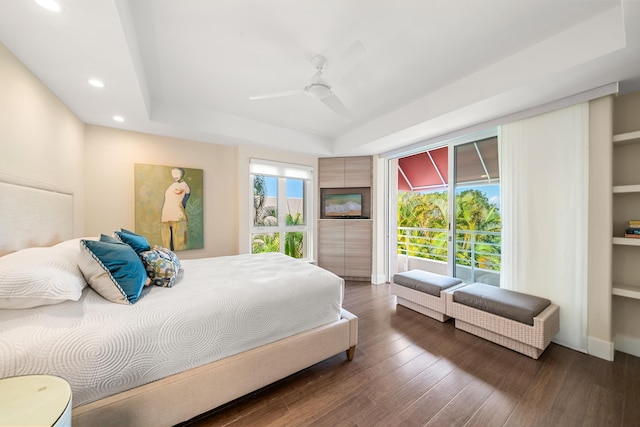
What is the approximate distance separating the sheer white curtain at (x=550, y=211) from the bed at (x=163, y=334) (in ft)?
6.88

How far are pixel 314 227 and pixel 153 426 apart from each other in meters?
3.41

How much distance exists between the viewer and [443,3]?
1.51m

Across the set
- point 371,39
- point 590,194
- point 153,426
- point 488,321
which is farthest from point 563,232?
point 153,426

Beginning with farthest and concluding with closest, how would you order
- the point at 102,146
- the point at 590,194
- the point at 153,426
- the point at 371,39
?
the point at 102,146 → the point at 590,194 → the point at 371,39 → the point at 153,426

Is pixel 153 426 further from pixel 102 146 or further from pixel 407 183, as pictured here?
A: pixel 407 183

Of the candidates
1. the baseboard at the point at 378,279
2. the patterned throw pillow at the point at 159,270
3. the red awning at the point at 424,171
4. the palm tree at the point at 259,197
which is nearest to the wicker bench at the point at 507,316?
the baseboard at the point at 378,279

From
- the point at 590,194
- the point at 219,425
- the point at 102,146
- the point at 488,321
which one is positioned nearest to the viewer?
the point at 219,425

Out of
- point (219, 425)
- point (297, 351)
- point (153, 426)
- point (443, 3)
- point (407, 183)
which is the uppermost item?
point (443, 3)

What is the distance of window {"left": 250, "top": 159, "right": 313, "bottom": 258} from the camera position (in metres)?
3.88

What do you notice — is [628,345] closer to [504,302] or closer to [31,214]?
[504,302]

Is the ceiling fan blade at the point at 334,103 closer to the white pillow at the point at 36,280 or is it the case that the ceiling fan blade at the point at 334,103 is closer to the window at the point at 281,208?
the window at the point at 281,208

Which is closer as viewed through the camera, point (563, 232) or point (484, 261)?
point (563, 232)

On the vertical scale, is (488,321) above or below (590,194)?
below

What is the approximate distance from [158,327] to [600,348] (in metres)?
3.52
